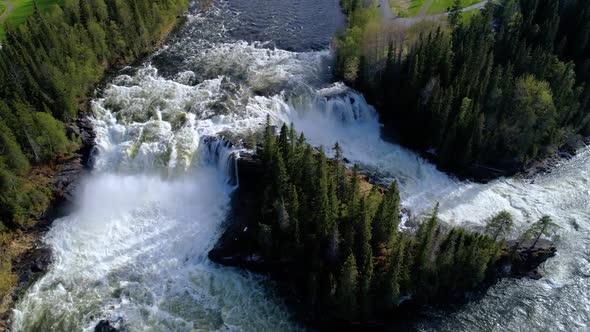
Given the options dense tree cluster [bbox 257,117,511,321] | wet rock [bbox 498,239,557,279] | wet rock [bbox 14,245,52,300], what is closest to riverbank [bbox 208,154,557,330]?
wet rock [bbox 498,239,557,279]

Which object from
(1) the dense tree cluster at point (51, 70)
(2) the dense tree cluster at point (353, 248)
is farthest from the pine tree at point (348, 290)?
(1) the dense tree cluster at point (51, 70)

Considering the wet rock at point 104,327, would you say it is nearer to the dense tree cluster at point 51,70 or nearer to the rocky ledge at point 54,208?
the rocky ledge at point 54,208

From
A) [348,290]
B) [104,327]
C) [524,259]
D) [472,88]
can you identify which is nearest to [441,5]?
[472,88]

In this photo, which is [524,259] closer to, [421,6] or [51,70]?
[421,6]

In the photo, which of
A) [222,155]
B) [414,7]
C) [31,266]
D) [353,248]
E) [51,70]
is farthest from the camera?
[414,7]

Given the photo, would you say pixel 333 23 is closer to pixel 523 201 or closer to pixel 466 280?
pixel 523 201

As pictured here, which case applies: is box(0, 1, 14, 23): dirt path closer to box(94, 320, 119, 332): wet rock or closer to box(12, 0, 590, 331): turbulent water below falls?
box(12, 0, 590, 331): turbulent water below falls

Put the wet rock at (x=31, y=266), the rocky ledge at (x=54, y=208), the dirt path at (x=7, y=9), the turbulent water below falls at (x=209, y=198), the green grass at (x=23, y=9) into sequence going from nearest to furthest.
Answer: the turbulent water below falls at (x=209, y=198)
the wet rock at (x=31, y=266)
the rocky ledge at (x=54, y=208)
the green grass at (x=23, y=9)
the dirt path at (x=7, y=9)
